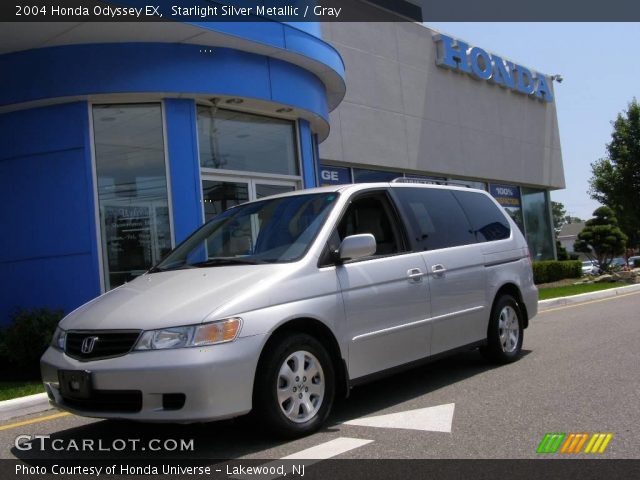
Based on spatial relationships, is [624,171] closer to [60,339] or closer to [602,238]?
[602,238]

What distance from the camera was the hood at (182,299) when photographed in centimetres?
427

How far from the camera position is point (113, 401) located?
4.23 meters

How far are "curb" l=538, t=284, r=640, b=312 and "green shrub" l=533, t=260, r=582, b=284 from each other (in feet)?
16.0

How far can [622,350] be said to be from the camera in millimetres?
7410

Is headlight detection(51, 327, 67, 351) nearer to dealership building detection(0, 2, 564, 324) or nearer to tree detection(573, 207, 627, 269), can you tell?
dealership building detection(0, 2, 564, 324)

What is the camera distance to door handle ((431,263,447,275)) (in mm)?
5843

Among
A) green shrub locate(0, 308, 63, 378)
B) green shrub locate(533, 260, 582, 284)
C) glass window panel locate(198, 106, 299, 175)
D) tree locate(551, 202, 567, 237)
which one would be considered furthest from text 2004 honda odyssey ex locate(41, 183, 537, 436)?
tree locate(551, 202, 567, 237)

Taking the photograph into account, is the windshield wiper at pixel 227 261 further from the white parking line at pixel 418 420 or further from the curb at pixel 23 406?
the curb at pixel 23 406

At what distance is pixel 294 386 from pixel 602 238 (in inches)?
921

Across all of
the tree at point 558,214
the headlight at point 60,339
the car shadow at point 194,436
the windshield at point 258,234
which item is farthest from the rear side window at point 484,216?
the tree at point 558,214

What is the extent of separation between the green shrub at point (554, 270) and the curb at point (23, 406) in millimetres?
18118

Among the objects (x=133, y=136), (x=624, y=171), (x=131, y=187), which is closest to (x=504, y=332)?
(x=131, y=187)

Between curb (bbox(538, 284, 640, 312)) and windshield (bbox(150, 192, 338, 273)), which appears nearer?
windshield (bbox(150, 192, 338, 273))

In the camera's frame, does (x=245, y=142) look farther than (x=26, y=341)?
Yes
